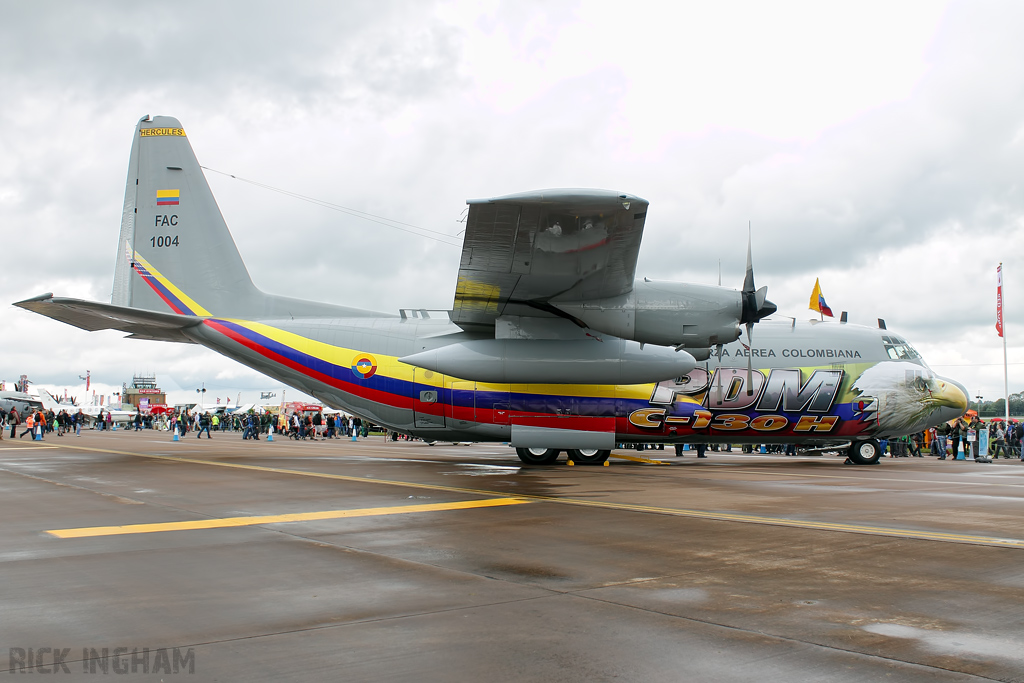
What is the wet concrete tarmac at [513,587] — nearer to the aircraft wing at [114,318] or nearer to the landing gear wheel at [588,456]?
the aircraft wing at [114,318]

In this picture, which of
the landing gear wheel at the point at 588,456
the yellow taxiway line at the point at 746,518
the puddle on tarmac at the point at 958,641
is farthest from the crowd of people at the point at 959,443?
the puddle on tarmac at the point at 958,641

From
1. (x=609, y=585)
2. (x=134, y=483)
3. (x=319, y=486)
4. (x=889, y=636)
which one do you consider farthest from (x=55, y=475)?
(x=889, y=636)

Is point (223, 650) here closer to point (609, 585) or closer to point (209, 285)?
point (609, 585)

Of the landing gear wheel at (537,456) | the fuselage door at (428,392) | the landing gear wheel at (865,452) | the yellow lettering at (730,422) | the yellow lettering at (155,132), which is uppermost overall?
the yellow lettering at (155,132)

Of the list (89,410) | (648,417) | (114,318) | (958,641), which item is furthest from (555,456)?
(89,410)

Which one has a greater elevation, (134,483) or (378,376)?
(378,376)

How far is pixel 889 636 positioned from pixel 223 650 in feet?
11.5

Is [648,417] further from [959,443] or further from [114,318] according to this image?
[959,443]

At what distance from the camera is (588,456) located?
1877cm

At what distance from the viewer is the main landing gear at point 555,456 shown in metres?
18.4

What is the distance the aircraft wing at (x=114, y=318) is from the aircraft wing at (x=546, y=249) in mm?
7355

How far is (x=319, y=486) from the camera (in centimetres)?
1162

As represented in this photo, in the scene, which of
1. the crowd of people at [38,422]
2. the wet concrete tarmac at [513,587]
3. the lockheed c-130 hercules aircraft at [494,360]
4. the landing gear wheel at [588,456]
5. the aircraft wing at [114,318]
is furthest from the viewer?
the crowd of people at [38,422]

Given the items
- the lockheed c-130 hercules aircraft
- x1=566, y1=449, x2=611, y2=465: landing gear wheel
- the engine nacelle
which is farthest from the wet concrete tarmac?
x1=566, y1=449, x2=611, y2=465: landing gear wheel
